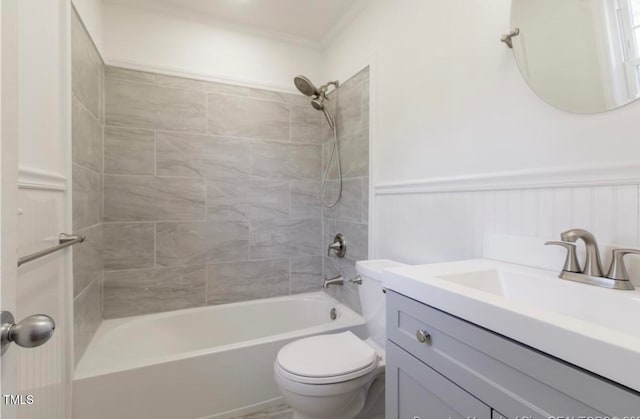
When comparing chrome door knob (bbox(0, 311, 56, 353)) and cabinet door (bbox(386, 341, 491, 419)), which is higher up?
chrome door knob (bbox(0, 311, 56, 353))

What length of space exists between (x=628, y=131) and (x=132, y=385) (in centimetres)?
211

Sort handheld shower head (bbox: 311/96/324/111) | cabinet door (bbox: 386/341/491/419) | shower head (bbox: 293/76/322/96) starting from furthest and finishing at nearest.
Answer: handheld shower head (bbox: 311/96/324/111) → shower head (bbox: 293/76/322/96) → cabinet door (bbox: 386/341/491/419)

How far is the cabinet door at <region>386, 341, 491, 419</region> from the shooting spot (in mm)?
681

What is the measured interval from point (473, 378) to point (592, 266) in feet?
1.62

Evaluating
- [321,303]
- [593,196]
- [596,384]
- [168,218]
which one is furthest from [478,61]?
[168,218]

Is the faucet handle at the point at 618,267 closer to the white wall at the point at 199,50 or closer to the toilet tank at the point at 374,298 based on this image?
the toilet tank at the point at 374,298

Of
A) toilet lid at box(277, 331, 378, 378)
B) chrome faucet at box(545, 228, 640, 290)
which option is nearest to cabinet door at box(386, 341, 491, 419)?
toilet lid at box(277, 331, 378, 378)

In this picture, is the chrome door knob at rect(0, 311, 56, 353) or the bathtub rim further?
the bathtub rim

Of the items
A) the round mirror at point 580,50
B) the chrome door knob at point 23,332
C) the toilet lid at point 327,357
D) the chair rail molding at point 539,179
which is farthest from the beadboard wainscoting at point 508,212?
the chrome door knob at point 23,332

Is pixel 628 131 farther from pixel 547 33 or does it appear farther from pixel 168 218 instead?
pixel 168 218

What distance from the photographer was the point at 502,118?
3.66 feet

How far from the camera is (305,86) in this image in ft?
7.05

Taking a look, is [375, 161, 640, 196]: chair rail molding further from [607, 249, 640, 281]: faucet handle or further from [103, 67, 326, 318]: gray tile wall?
[103, 67, 326, 318]: gray tile wall

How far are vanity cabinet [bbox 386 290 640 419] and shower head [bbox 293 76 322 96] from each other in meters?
1.72
